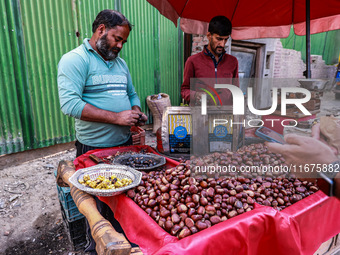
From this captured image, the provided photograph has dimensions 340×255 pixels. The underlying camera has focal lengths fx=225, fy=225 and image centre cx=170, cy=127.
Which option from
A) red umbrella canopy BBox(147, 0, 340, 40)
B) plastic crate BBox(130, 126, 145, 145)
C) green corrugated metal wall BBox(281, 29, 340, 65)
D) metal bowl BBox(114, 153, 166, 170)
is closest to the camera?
metal bowl BBox(114, 153, 166, 170)

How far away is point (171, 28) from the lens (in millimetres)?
5969

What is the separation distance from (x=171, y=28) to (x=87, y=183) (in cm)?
556

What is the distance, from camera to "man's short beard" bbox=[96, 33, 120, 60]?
1.99 m

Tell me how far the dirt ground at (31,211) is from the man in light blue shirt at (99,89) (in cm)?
55

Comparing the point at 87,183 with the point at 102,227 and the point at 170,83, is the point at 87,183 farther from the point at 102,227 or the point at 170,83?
the point at 170,83

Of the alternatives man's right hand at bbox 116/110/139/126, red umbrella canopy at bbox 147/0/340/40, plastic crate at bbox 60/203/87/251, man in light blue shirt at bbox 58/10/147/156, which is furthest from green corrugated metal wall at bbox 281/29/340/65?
plastic crate at bbox 60/203/87/251

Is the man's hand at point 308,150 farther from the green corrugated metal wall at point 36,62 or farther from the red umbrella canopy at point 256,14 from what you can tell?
the green corrugated metal wall at point 36,62

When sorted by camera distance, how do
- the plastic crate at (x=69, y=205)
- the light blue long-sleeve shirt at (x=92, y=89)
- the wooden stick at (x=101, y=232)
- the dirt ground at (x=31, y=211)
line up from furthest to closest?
the dirt ground at (x=31, y=211)
the plastic crate at (x=69, y=205)
the light blue long-sleeve shirt at (x=92, y=89)
the wooden stick at (x=101, y=232)

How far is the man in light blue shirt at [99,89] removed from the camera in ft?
5.98

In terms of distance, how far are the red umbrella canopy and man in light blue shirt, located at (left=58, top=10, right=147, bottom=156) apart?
83 cm

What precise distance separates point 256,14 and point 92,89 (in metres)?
2.55

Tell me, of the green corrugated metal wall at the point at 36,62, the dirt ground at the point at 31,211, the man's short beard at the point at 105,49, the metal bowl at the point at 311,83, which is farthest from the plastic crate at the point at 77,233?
the metal bowl at the point at 311,83

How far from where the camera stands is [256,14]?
10.3 feet

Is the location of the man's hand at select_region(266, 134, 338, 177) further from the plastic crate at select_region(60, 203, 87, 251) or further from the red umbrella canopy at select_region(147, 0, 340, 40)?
the red umbrella canopy at select_region(147, 0, 340, 40)
